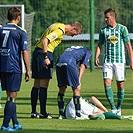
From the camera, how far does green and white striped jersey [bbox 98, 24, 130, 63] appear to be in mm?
13938

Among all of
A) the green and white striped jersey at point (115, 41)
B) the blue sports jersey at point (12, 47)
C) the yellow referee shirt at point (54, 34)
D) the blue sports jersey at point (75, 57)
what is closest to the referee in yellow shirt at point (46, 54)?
the yellow referee shirt at point (54, 34)

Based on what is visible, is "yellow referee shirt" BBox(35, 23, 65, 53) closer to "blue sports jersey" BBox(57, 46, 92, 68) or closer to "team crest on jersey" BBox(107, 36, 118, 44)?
"blue sports jersey" BBox(57, 46, 92, 68)

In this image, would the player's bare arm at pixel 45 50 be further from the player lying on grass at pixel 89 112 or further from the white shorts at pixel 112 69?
the white shorts at pixel 112 69

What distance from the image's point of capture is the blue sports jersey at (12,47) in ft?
37.1

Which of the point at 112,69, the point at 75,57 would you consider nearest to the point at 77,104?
the point at 75,57

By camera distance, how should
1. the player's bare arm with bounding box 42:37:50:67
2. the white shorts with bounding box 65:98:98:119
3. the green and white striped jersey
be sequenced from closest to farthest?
the player's bare arm with bounding box 42:37:50:67 < the white shorts with bounding box 65:98:98:119 < the green and white striped jersey

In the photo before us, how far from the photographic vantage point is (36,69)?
13.5 m

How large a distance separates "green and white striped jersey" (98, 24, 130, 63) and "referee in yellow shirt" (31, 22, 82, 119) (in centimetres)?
90

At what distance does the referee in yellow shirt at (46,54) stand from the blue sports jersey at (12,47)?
1.71 metres

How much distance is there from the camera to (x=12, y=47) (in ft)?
37.2

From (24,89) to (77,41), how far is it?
57.0 ft

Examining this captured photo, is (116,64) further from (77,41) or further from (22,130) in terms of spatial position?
(77,41)

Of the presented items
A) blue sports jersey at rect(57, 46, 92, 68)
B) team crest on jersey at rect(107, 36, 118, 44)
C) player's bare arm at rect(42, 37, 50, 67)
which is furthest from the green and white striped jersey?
player's bare arm at rect(42, 37, 50, 67)

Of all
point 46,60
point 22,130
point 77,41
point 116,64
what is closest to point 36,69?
point 46,60
